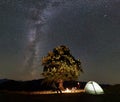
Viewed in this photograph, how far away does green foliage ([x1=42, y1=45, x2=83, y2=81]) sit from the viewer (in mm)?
60156

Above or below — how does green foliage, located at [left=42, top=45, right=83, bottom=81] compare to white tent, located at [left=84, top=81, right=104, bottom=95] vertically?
A: above

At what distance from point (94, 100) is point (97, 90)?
13747 mm

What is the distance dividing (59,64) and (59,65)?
22 centimetres

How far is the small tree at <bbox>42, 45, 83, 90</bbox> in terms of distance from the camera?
60156 millimetres

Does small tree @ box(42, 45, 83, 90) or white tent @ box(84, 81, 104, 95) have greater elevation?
small tree @ box(42, 45, 83, 90)

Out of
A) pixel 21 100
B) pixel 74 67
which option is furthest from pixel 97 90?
pixel 21 100

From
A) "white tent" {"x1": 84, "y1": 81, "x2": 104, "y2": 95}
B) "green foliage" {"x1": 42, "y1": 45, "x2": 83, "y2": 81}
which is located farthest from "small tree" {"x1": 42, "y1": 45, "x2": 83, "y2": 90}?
"white tent" {"x1": 84, "y1": 81, "x2": 104, "y2": 95}

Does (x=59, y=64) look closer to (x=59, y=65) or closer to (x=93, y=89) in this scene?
(x=59, y=65)

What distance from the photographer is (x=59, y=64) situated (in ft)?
197

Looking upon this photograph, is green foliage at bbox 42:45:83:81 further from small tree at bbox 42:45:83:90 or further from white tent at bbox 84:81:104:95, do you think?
white tent at bbox 84:81:104:95

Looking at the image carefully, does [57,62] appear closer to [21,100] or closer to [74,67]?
[74,67]

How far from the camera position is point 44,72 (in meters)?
61.2

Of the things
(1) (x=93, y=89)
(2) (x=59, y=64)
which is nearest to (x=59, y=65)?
(2) (x=59, y=64)

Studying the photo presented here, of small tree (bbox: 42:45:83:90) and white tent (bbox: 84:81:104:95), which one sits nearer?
white tent (bbox: 84:81:104:95)
